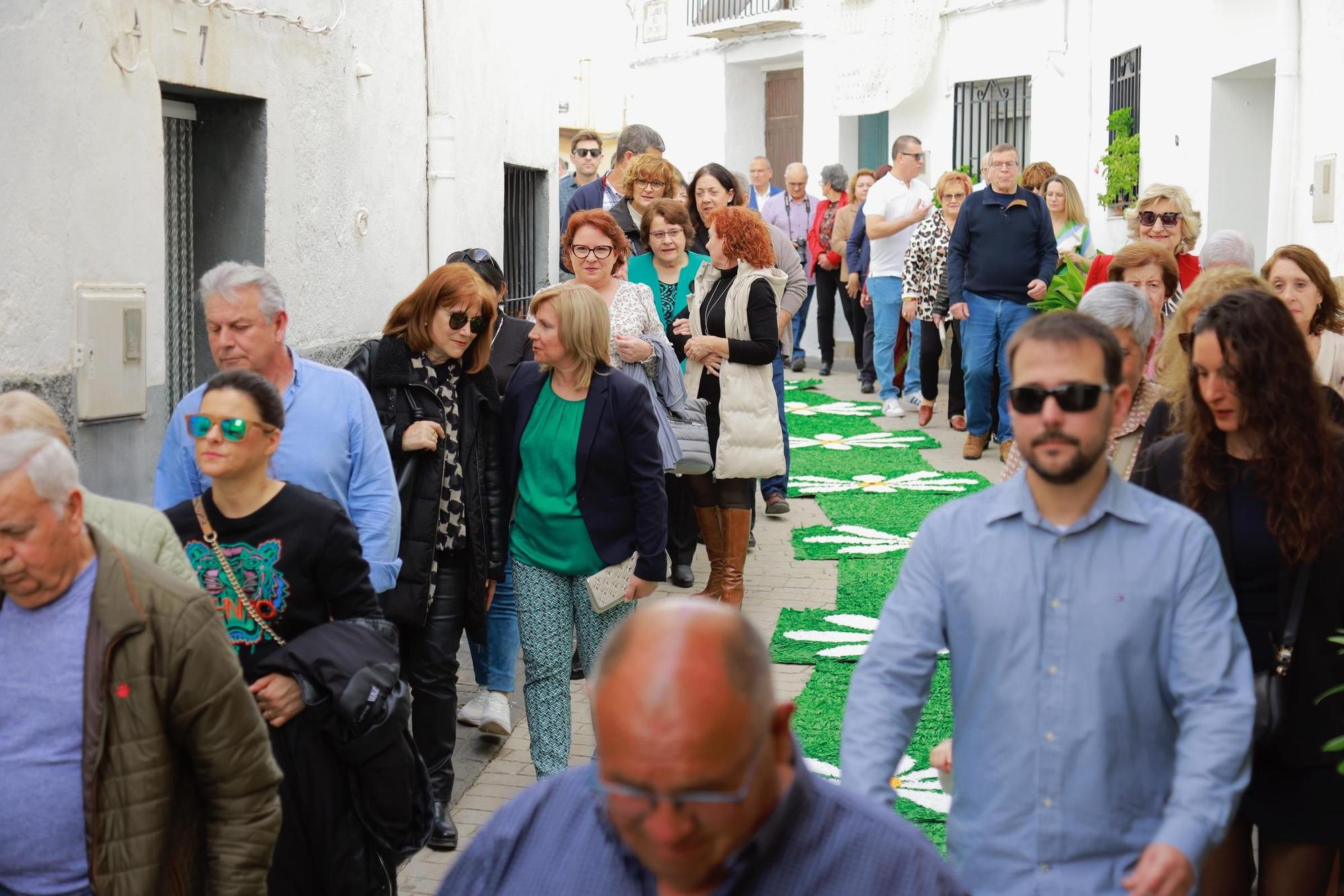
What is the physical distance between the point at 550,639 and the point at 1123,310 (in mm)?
2325

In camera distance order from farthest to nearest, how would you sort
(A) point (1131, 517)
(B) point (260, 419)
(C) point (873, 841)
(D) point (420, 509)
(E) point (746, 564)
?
(E) point (746, 564), (D) point (420, 509), (B) point (260, 419), (A) point (1131, 517), (C) point (873, 841)

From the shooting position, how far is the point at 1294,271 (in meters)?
6.07

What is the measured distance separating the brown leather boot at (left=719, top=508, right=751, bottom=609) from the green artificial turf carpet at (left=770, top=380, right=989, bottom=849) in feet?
0.99

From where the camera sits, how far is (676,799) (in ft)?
5.91

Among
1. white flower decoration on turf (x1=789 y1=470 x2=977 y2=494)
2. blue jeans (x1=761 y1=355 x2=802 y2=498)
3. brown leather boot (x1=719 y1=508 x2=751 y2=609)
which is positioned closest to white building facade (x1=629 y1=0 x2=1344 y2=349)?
white flower decoration on turf (x1=789 y1=470 x2=977 y2=494)

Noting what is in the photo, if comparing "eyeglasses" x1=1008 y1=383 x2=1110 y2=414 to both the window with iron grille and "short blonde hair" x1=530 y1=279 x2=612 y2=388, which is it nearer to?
"short blonde hair" x1=530 y1=279 x2=612 y2=388

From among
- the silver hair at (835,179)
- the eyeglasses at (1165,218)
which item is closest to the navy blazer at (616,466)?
the eyeglasses at (1165,218)

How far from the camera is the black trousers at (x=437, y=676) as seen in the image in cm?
599

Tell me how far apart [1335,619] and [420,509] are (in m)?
3.16

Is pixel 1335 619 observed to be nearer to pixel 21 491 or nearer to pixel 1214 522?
pixel 1214 522

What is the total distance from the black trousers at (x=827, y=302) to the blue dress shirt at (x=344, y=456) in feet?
46.9

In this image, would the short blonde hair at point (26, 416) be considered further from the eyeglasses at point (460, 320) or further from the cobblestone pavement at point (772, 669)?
the eyeglasses at point (460, 320)

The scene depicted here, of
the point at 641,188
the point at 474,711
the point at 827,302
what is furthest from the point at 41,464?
the point at 827,302

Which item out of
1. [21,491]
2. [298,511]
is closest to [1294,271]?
[298,511]
